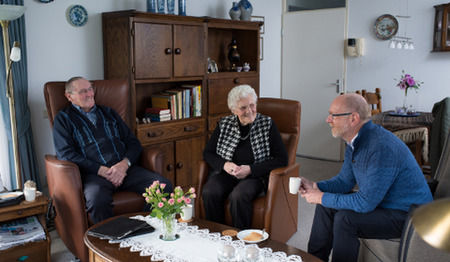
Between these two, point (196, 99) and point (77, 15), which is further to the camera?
point (196, 99)

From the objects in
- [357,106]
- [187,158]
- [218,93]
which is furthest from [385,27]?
[357,106]

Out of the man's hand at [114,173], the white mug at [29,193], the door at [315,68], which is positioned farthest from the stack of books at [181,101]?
the door at [315,68]

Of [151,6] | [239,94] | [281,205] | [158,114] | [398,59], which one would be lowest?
[281,205]

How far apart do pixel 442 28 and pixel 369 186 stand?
347cm

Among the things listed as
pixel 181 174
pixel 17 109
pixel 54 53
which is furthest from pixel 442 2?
pixel 17 109

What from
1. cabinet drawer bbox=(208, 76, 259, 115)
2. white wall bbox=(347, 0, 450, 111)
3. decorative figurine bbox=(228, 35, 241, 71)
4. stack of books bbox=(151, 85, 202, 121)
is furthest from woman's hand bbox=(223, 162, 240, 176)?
white wall bbox=(347, 0, 450, 111)

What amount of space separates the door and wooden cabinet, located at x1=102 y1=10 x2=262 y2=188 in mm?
1121

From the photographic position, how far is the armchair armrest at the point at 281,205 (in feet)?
8.86

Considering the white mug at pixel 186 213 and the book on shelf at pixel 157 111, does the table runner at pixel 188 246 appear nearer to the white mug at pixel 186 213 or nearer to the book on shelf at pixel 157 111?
the white mug at pixel 186 213

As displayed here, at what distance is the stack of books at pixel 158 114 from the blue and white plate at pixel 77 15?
91 cm

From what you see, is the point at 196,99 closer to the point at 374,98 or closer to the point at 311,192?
the point at 311,192

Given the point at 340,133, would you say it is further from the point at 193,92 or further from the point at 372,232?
the point at 193,92

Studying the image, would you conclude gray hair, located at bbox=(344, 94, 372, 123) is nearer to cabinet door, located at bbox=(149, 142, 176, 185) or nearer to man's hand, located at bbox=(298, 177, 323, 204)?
man's hand, located at bbox=(298, 177, 323, 204)

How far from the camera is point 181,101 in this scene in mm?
3982
